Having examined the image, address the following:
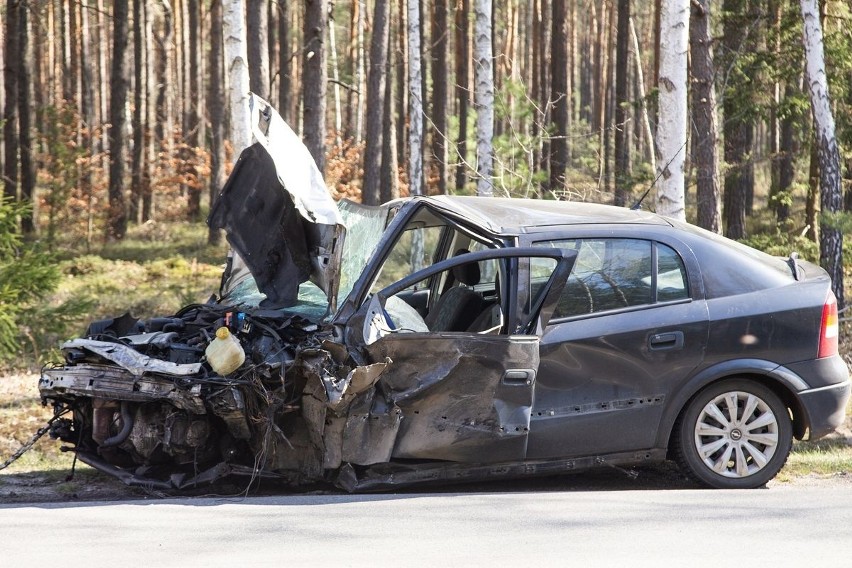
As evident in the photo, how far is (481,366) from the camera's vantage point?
19.2ft

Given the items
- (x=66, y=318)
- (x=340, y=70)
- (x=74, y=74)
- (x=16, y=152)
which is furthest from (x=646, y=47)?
(x=66, y=318)

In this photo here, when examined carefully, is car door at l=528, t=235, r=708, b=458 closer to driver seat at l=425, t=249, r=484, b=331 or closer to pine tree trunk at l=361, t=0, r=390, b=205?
driver seat at l=425, t=249, r=484, b=331

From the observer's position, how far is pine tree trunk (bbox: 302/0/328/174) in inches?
712

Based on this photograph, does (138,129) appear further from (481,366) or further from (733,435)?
(733,435)

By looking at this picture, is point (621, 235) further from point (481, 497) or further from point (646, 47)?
point (646, 47)

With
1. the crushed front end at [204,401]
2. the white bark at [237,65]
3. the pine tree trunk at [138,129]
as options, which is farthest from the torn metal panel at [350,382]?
the pine tree trunk at [138,129]

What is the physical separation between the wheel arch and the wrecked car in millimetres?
12

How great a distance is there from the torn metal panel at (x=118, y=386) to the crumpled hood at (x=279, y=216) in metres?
1.05

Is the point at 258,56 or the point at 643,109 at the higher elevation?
the point at 258,56

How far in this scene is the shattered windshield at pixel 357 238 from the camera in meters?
6.52

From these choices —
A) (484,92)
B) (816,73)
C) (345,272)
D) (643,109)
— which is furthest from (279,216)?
(643,109)

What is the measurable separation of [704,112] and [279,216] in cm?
868

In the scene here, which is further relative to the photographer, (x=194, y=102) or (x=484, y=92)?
(x=194, y=102)

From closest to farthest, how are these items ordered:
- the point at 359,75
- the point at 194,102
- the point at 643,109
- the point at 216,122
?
1. the point at 643,109
2. the point at 216,122
3. the point at 359,75
4. the point at 194,102
